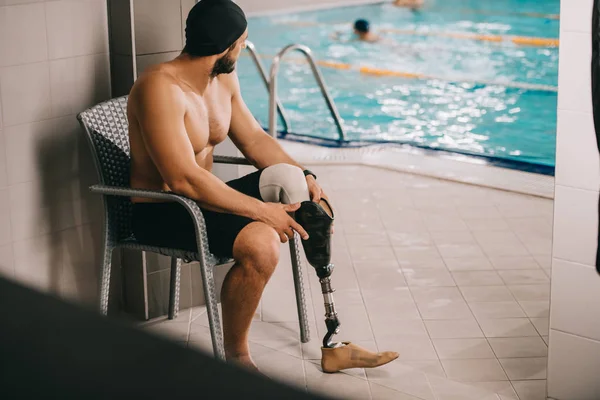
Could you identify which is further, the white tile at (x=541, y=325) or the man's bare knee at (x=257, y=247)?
the white tile at (x=541, y=325)

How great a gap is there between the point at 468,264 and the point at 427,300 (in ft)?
1.59

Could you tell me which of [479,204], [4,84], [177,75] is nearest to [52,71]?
[4,84]

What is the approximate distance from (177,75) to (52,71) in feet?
1.63

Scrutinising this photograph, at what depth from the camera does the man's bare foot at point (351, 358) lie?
2.83 meters

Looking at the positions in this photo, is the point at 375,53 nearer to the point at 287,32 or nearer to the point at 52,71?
the point at 287,32

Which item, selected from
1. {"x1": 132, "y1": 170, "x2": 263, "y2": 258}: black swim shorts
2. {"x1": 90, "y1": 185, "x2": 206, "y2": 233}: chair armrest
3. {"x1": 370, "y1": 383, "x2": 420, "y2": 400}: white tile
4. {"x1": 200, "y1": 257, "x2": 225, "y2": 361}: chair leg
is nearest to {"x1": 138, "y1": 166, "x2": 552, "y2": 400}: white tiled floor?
{"x1": 370, "y1": 383, "x2": 420, "y2": 400}: white tile

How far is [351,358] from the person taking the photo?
285 centimetres

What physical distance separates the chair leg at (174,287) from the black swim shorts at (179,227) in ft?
1.25

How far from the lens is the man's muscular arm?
256 cm

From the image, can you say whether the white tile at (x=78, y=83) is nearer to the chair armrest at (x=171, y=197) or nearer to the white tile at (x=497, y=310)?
the chair armrest at (x=171, y=197)

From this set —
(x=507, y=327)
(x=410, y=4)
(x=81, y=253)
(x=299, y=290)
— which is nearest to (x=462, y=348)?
(x=507, y=327)

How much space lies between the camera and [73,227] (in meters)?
3.12

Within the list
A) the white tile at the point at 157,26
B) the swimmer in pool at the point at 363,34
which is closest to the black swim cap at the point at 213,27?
the white tile at the point at 157,26

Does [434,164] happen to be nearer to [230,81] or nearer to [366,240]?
[366,240]
